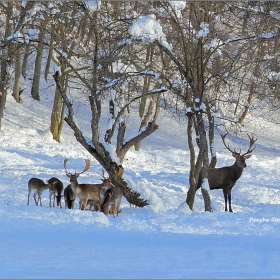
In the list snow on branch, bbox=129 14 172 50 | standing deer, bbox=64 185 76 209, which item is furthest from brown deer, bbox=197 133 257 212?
standing deer, bbox=64 185 76 209

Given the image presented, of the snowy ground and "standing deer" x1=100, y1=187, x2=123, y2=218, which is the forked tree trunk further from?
"standing deer" x1=100, y1=187, x2=123, y2=218

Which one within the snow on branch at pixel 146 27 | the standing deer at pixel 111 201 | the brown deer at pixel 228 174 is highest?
the snow on branch at pixel 146 27

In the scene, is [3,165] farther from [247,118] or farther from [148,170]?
[247,118]

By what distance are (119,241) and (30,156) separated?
1437cm

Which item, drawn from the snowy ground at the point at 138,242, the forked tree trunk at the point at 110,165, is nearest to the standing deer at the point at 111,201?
the snowy ground at the point at 138,242

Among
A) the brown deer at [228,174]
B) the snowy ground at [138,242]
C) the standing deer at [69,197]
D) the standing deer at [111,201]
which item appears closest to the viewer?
the snowy ground at [138,242]

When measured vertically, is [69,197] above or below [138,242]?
above

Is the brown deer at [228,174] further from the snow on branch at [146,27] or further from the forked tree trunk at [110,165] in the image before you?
the snow on branch at [146,27]

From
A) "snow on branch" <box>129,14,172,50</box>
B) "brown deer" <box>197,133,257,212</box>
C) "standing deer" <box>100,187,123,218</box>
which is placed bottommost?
"standing deer" <box>100,187,123,218</box>

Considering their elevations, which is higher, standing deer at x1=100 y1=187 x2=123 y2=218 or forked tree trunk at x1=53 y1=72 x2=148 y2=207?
forked tree trunk at x1=53 y1=72 x2=148 y2=207

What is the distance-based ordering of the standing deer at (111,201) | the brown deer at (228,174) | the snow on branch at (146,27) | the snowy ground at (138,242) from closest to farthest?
1. the snowy ground at (138,242)
2. the standing deer at (111,201)
3. the snow on branch at (146,27)
4. the brown deer at (228,174)

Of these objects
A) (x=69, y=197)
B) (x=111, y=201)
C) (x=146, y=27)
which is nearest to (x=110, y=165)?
(x=69, y=197)

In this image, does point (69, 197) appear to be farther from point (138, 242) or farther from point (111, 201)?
point (138, 242)

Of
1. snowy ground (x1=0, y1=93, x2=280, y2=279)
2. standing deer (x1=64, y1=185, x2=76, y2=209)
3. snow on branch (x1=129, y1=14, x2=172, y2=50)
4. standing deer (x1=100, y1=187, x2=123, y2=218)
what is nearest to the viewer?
snowy ground (x1=0, y1=93, x2=280, y2=279)
